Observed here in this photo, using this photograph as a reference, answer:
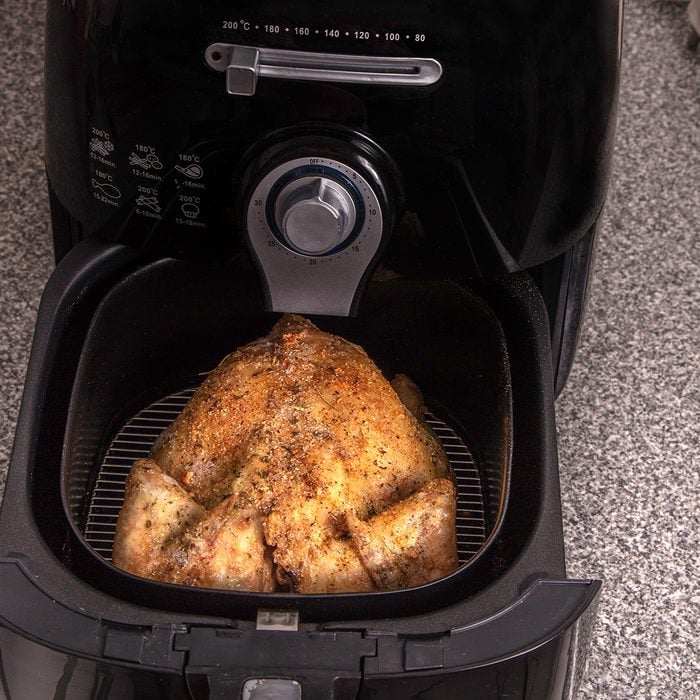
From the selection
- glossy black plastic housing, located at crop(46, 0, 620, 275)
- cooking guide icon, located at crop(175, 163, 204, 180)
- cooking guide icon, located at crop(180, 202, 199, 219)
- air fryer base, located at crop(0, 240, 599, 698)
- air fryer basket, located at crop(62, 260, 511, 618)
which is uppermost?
glossy black plastic housing, located at crop(46, 0, 620, 275)

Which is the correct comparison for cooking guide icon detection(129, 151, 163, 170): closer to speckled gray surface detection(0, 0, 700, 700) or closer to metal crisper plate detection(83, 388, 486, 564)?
metal crisper plate detection(83, 388, 486, 564)

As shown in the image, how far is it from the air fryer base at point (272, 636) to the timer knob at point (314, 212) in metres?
0.20

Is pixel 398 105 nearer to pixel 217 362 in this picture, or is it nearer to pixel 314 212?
pixel 314 212

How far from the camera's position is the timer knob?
698 millimetres

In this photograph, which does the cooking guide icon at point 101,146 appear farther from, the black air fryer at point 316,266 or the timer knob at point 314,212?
the timer knob at point 314,212

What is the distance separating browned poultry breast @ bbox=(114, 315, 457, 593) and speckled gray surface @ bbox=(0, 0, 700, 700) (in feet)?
0.65

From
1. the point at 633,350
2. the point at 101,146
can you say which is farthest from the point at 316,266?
the point at 633,350

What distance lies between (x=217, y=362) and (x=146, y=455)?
10 cm

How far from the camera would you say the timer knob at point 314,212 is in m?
0.70

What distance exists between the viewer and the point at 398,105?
27.3 inches

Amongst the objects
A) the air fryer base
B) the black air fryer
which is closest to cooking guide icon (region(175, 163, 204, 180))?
the black air fryer

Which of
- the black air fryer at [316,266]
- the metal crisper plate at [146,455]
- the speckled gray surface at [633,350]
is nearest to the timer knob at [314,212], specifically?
the black air fryer at [316,266]

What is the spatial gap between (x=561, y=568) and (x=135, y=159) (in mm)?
378

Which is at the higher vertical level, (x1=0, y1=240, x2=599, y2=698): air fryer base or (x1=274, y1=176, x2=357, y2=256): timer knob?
(x1=274, y1=176, x2=357, y2=256): timer knob
